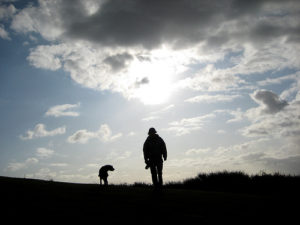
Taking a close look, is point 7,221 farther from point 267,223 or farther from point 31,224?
point 267,223

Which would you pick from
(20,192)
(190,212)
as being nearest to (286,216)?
(190,212)

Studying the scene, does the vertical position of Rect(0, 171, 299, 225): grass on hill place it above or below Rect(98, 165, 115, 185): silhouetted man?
below

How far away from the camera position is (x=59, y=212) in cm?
677

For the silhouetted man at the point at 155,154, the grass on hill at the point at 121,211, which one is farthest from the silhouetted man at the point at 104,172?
the grass on hill at the point at 121,211

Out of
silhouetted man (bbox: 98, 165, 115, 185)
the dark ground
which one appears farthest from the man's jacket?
silhouetted man (bbox: 98, 165, 115, 185)

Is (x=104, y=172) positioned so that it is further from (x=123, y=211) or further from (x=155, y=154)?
(x=123, y=211)

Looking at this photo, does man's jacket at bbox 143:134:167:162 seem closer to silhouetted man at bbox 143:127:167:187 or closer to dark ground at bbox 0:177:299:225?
silhouetted man at bbox 143:127:167:187

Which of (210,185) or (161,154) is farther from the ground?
(161,154)

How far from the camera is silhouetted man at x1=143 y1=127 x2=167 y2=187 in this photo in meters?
12.0

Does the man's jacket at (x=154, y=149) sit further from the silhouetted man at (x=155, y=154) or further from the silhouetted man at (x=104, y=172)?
the silhouetted man at (x=104, y=172)

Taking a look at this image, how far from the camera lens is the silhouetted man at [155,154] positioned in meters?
12.0

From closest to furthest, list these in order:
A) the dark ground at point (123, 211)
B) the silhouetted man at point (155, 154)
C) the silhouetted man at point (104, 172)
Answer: the dark ground at point (123, 211), the silhouetted man at point (155, 154), the silhouetted man at point (104, 172)

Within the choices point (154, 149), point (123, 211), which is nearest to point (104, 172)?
point (154, 149)

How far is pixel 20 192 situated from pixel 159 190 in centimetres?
502
